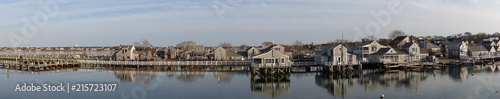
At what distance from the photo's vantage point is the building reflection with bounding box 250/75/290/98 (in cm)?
3411

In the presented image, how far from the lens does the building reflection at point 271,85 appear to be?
34.1 m

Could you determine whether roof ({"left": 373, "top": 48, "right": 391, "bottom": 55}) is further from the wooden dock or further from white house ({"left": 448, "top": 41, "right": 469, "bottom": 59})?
the wooden dock

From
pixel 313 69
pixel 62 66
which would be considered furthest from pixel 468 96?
pixel 62 66

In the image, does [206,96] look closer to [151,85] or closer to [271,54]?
[151,85]

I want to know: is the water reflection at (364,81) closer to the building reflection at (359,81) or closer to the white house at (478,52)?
the building reflection at (359,81)

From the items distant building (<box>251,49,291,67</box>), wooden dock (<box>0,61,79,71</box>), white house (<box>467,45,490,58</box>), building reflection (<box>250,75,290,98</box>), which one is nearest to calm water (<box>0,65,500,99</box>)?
building reflection (<box>250,75,290,98</box>)

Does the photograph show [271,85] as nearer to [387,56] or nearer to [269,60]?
[269,60]

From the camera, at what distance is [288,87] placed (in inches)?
1451

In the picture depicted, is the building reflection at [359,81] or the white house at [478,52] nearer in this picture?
the building reflection at [359,81]

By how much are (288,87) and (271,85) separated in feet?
7.84

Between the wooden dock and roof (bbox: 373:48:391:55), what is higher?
roof (bbox: 373:48:391:55)

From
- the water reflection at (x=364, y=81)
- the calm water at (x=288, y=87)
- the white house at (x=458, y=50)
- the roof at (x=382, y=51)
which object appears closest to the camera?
the calm water at (x=288, y=87)

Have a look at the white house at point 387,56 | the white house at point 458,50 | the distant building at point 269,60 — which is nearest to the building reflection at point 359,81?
the distant building at point 269,60

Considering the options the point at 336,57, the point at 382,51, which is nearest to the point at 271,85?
the point at 336,57
